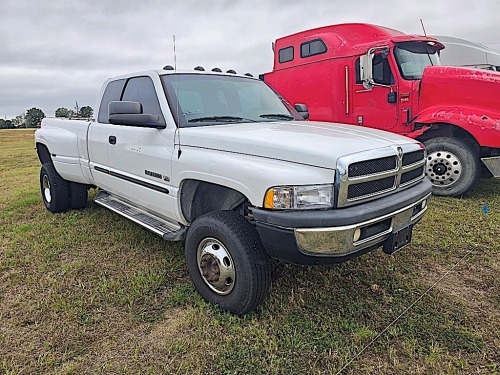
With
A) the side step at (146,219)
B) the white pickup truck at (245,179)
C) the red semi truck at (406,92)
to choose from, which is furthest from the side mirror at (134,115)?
the red semi truck at (406,92)

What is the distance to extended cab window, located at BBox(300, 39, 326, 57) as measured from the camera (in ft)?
24.2

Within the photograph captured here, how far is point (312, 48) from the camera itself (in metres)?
7.53

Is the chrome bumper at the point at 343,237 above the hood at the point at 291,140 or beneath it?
Result: beneath

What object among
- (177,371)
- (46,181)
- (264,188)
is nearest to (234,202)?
(264,188)

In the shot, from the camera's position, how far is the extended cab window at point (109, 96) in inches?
171

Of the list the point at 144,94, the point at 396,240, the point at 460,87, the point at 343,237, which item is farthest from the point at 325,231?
the point at 460,87

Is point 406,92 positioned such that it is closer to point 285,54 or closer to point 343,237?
point 285,54

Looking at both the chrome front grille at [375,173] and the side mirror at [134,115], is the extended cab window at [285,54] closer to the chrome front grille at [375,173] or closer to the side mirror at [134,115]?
the side mirror at [134,115]

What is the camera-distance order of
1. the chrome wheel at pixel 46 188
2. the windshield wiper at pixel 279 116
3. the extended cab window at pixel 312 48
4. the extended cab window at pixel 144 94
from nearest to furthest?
1. the extended cab window at pixel 144 94
2. the windshield wiper at pixel 279 116
3. the chrome wheel at pixel 46 188
4. the extended cab window at pixel 312 48

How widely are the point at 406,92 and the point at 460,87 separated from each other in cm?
78

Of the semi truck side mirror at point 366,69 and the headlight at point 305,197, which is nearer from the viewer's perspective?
the headlight at point 305,197

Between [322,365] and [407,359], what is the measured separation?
20.3 inches

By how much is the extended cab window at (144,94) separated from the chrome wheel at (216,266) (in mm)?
1344

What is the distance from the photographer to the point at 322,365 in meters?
2.35
